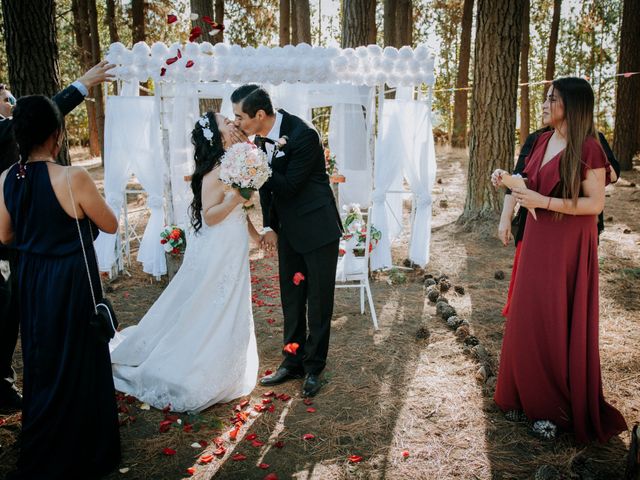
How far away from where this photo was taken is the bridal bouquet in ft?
10.6

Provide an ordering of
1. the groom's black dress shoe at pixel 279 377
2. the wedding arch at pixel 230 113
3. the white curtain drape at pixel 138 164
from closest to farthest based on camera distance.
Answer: the groom's black dress shoe at pixel 279 377, the wedding arch at pixel 230 113, the white curtain drape at pixel 138 164

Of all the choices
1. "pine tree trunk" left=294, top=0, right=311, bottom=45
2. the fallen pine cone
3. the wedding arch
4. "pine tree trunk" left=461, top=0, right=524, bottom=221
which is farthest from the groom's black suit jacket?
"pine tree trunk" left=294, top=0, right=311, bottom=45

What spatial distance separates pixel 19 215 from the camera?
2611 millimetres

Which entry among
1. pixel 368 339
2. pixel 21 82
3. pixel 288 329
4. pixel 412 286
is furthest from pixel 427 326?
pixel 21 82

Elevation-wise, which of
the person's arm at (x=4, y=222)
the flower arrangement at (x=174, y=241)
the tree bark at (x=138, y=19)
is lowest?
the flower arrangement at (x=174, y=241)

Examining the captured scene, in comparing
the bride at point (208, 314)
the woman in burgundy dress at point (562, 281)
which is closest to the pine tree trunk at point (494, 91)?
the woman in burgundy dress at point (562, 281)

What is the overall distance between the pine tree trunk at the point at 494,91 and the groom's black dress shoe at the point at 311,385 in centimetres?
533

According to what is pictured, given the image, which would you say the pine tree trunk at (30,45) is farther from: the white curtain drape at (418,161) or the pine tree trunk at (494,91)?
the pine tree trunk at (494,91)

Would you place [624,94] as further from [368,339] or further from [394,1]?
[368,339]

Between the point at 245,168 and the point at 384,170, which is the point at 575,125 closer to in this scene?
the point at 245,168

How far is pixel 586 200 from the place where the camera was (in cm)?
288

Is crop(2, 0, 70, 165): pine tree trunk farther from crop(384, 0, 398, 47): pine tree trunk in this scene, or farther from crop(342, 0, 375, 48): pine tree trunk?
crop(384, 0, 398, 47): pine tree trunk

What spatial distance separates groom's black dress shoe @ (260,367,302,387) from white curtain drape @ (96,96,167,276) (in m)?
3.14

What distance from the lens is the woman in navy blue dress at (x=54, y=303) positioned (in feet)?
8.38
